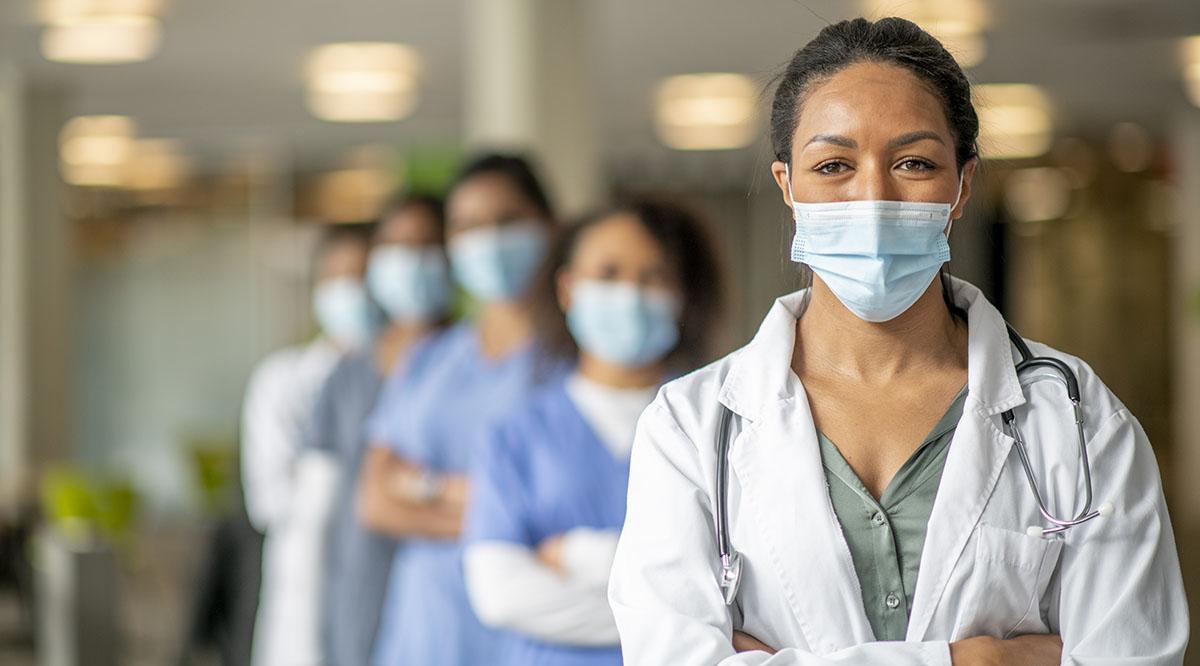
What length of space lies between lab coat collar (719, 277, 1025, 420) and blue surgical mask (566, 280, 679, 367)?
1252 millimetres

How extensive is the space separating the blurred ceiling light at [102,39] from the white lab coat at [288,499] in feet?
10.3

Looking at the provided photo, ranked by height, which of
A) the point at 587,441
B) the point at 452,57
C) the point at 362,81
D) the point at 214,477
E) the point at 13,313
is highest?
the point at 452,57

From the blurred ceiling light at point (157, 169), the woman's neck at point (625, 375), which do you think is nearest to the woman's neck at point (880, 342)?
the woman's neck at point (625, 375)

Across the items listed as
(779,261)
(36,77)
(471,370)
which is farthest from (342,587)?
(36,77)

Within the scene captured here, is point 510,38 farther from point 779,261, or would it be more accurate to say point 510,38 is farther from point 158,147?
point 158,147

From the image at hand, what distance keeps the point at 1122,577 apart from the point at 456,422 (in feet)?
8.52

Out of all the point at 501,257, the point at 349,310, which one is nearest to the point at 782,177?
the point at 501,257

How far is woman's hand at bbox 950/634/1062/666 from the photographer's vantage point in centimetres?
148

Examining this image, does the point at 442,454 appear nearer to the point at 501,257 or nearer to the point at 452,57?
the point at 501,257

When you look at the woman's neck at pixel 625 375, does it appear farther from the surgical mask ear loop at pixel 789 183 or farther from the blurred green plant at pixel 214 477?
the blurred green plant at pixel 214 477

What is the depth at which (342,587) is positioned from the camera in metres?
4.70

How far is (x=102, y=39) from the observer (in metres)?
9.84

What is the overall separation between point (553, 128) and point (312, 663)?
2.37m

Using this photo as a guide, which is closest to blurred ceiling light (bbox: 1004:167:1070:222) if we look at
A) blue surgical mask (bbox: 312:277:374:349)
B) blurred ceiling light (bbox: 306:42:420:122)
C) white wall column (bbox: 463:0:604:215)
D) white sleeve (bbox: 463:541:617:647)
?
blurred ceiling light (bbox: 306:42:420:122)
